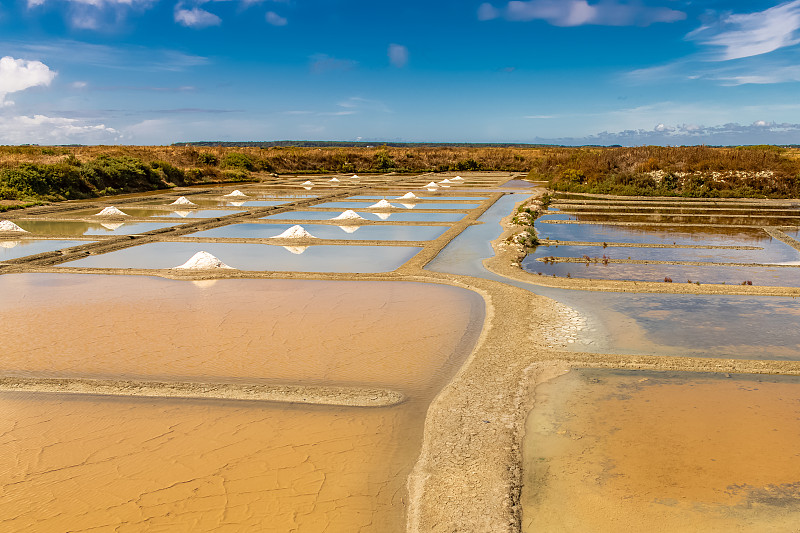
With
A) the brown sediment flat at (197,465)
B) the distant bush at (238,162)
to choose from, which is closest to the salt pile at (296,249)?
the brown sediment flat at (197,465)

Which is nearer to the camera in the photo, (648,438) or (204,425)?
(648,438)

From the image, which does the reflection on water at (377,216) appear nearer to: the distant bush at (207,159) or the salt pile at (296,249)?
the salt pile at (296,249)

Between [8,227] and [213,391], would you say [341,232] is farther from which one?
[213,391]

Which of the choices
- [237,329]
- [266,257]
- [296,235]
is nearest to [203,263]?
[266,257]

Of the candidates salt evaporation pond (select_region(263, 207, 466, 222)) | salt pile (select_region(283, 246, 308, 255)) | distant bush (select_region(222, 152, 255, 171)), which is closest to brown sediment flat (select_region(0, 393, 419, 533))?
salt pile (select_region(283, 246, 308, 255))

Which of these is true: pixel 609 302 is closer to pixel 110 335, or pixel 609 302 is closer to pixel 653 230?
pixel 110 335

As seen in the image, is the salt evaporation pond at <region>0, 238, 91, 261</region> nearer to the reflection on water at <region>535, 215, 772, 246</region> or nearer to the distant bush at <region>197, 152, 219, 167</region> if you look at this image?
the reflection on water at <region>535, 215, 772, 246</region>

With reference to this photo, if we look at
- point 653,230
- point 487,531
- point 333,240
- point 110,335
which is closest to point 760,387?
point 487,531
